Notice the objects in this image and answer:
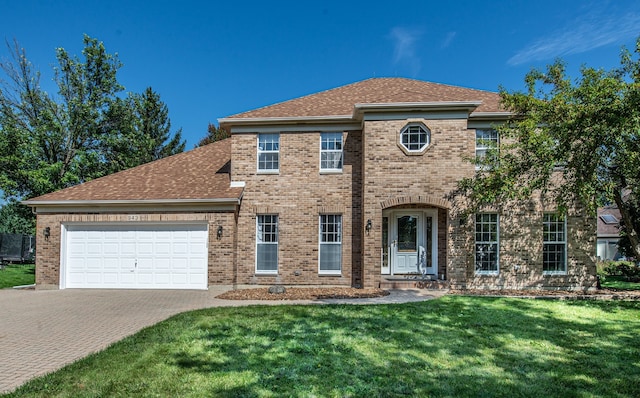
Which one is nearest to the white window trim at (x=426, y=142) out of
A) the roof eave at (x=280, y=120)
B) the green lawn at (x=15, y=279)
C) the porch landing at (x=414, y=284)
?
the roof eave at (x=280, y=120)

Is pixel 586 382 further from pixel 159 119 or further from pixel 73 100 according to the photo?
pixel 159 119

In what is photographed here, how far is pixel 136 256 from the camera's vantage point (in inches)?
566

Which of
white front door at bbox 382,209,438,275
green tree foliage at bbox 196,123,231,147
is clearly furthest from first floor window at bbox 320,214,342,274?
green tree foliage at bbox 196,123,231,147

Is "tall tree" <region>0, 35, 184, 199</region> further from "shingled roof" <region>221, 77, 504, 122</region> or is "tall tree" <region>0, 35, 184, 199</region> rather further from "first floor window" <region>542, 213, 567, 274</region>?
"first floor window" <region>542, 213, 567, 274</region>

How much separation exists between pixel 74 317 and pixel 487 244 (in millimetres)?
12416

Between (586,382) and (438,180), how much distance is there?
8.42 metres

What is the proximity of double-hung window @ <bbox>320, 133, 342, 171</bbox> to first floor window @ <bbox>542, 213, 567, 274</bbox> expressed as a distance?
7.44 metres

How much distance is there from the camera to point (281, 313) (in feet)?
29.7

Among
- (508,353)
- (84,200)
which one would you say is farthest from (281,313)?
(84,200)

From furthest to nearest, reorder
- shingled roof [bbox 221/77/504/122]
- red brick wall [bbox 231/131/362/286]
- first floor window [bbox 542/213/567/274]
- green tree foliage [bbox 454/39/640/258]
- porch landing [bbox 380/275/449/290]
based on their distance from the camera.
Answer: red brick wall [bbox 231/131/362/286] → shingled roof [bbox 221/77/504/122] → first floor window [bbox 542/213/567/274] → porch landing [bbox 380/275/449/290] → green tree foliage [bbox 454/39/640/258]

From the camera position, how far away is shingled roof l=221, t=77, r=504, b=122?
46.1 feet

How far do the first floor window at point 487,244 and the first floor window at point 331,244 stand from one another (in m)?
4.77

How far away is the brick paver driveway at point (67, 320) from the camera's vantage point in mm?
6246

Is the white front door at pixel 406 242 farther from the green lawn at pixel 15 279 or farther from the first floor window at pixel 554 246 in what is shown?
the green lawn at pixel 15 279
